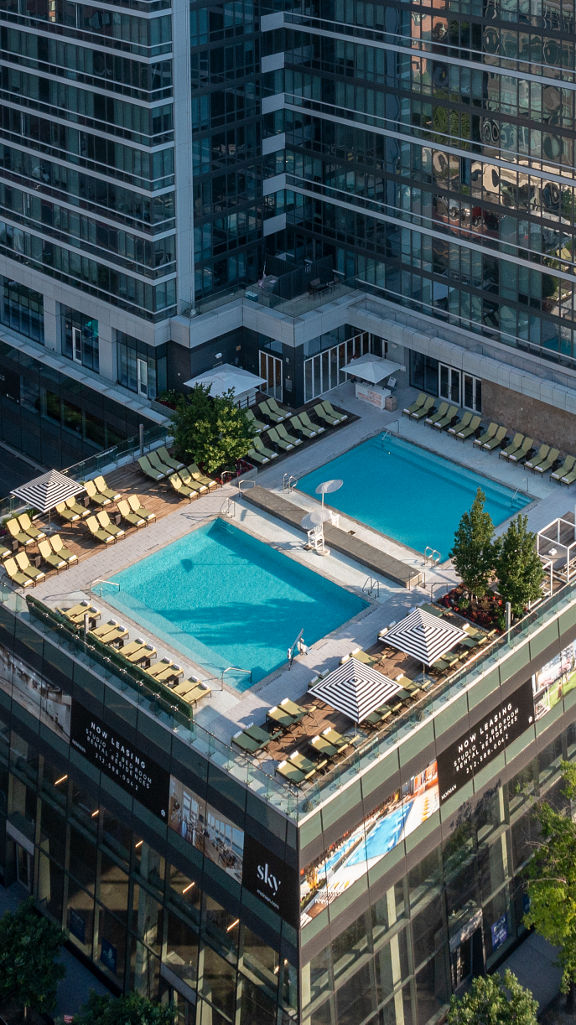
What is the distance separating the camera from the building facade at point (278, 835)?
51.1 metres

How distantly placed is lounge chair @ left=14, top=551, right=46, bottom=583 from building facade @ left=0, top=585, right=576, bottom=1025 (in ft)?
10.3

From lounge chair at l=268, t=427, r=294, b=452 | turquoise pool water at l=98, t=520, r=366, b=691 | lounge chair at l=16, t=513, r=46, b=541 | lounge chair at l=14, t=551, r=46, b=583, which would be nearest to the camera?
turquoise pool water at l=98, t=520, r=366, b=691

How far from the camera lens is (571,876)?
178ft

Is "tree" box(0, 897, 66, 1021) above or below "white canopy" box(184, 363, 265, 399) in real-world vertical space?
below

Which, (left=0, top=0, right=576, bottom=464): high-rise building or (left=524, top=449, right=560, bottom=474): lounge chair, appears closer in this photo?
(left=0, top=0, right=576, bottom=464): high-rise building

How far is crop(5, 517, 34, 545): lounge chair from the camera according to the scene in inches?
2547

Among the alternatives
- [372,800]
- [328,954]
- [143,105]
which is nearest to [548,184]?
[143,105]

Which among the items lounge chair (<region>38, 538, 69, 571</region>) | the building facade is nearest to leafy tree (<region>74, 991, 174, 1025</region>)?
the building facade

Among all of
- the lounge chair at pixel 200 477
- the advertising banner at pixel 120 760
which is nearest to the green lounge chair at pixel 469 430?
the lounge chair at pixel 200 477

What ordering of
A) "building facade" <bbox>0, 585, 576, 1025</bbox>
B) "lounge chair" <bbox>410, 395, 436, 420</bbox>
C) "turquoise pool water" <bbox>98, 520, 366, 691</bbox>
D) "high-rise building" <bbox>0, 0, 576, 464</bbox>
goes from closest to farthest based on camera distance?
"building facade" <bbox>0, 585, 576, 1025</bbox>
"turquoise pool water" <bbox>98, 520, 366, 691</bbox>
"high-rise building" <bbox>0, 0, 576, 464</bbox>
"lounge chair" <bbox>410, 395, 436, 420</bbox>

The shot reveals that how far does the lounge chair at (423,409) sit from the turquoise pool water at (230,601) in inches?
508

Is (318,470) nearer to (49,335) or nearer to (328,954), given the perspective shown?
(49,335)

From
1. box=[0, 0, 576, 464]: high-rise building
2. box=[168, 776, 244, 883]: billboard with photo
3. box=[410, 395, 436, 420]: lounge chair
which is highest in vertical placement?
box=[0, 0, 576, 464]: high-rise building

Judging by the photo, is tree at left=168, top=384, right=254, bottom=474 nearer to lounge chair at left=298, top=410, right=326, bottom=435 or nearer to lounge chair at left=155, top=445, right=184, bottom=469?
lounge chair at left=155, top=445, right=184, bottom=469
